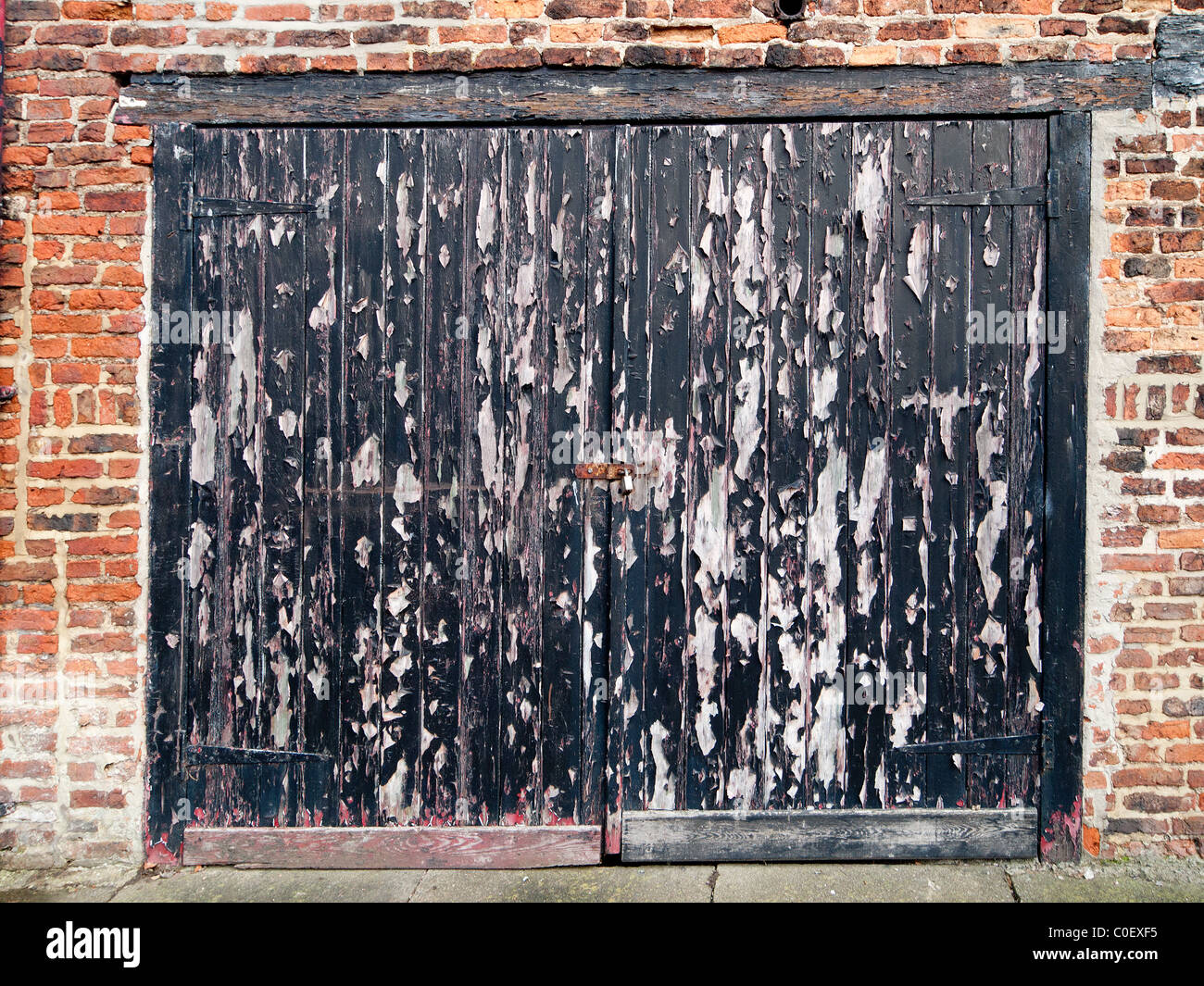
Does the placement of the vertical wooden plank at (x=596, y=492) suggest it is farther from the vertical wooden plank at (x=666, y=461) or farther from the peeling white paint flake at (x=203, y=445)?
the peeling white paint flake at (x=203, y=445)

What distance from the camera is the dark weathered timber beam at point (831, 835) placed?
3.04 m

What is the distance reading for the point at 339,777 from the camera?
3072 mm

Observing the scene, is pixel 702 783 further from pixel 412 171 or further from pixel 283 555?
pixel 412 171

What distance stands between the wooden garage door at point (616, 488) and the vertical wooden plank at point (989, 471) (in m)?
0.01

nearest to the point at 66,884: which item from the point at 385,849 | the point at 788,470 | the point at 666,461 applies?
the point at 385,849

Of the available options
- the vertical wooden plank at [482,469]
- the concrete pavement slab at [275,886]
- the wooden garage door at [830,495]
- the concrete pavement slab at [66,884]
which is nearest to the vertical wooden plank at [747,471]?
the wooden garage door at [830,495]

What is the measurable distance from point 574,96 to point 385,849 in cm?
282

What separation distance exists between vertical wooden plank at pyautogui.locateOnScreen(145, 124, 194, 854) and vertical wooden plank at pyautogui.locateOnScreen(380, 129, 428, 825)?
0.73m

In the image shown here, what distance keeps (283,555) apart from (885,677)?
88.7 inches

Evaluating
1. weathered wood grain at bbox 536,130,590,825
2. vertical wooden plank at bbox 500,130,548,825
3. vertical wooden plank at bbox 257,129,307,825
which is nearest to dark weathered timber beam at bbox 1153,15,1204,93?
weathered wood grain at bbox 536,130,590,825

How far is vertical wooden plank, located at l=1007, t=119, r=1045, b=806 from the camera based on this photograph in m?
3.02

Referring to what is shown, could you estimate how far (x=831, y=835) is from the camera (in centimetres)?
304

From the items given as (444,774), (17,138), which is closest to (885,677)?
(444,774)

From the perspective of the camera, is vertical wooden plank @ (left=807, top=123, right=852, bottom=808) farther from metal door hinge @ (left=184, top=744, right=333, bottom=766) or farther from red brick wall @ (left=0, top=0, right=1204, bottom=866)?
metal door hinge @ (left=184, top=744, right=333, bottom=766)
